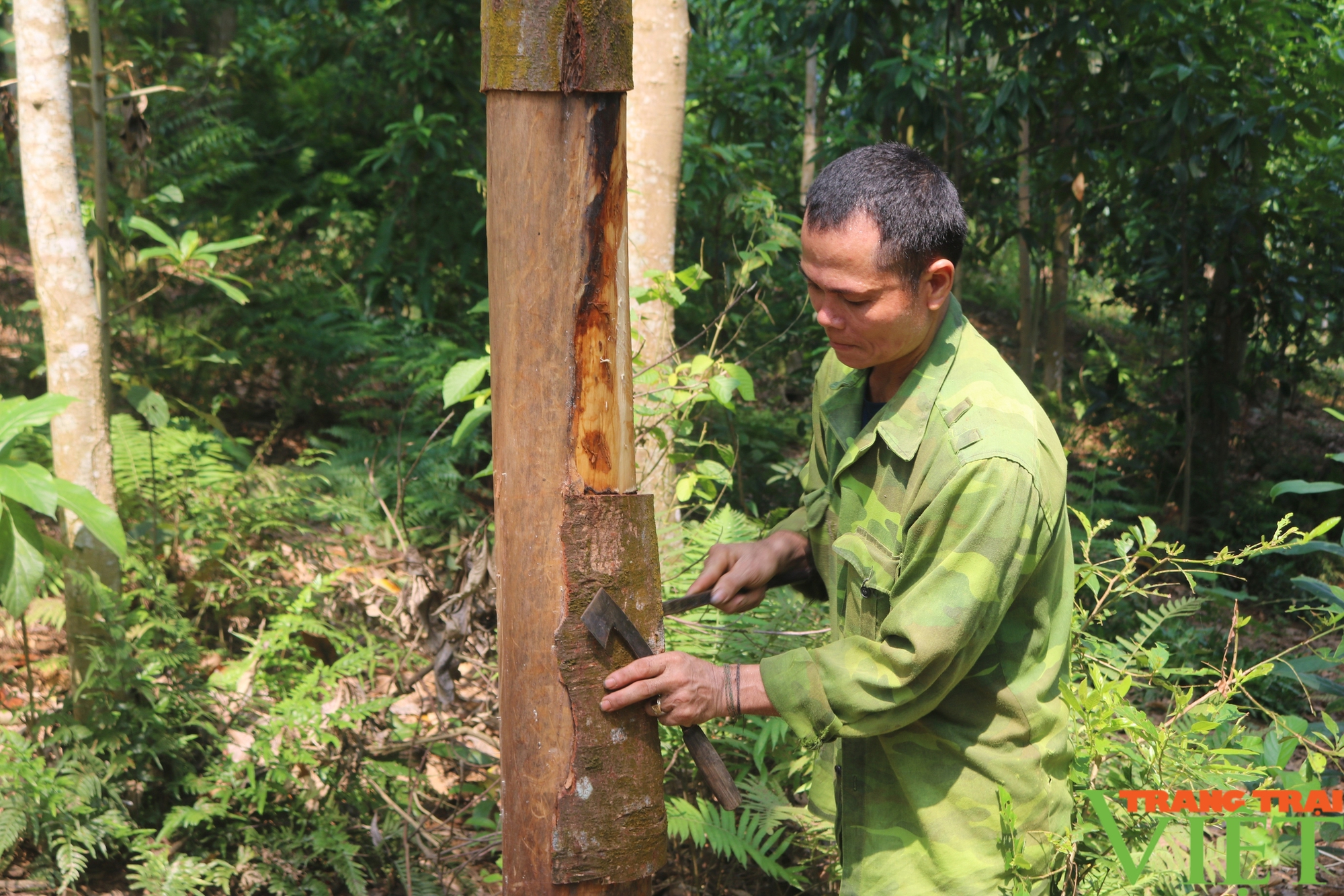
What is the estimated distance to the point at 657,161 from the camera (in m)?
3.89

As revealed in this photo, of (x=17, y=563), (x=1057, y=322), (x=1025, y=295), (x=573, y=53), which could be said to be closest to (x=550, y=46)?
(x=573, y=53)

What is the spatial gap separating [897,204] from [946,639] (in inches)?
32.6

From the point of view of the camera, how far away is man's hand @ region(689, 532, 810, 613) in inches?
92.7

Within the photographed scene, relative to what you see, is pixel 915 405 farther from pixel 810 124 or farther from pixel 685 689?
pixel 810 124

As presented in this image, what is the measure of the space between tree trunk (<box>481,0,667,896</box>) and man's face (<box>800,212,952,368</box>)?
399 mm

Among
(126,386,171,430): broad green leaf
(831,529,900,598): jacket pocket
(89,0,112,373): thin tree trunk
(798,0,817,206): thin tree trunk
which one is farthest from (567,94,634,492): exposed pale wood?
(798,0,817,206): thin tree trunk

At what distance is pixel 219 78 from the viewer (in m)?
7.62

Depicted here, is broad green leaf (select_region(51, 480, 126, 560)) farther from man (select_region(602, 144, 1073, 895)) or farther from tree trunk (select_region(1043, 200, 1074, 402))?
tree trunk (select_region(1043, 200, 1074, 402))

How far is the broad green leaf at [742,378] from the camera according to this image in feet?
11.0

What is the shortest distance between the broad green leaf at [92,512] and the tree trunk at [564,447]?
4.80 feet

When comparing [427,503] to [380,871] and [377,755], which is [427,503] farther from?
[380,871]

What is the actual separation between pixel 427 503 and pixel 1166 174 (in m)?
5.36

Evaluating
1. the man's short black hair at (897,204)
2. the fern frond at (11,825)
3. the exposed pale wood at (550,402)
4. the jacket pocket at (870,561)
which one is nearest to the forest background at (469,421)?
the fern frond at (11,825)

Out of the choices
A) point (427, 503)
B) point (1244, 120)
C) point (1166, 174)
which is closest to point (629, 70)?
point (427, 503)
